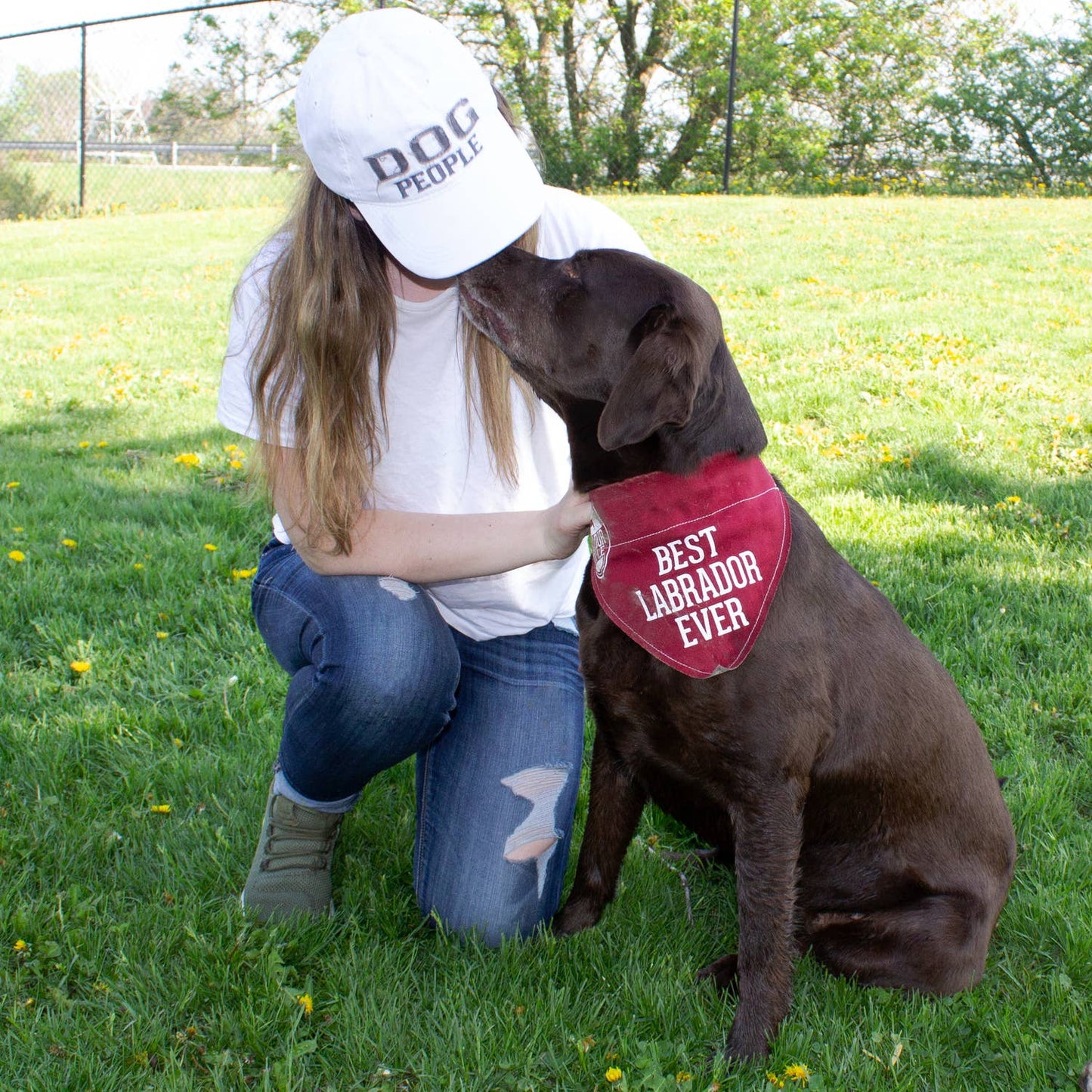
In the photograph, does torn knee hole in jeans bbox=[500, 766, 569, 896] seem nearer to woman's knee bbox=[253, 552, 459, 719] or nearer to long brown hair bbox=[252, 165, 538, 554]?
woman's knee bbox=[253, 552, 459, 719]

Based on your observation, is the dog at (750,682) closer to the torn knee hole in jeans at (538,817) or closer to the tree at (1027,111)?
the torn knee hole in jeans at (538,817)

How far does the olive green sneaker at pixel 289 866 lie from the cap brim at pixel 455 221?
127 cm

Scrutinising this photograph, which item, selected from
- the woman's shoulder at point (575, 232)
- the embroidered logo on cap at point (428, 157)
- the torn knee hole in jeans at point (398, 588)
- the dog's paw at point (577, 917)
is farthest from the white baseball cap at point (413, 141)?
the dog's paw at point (577, 917)

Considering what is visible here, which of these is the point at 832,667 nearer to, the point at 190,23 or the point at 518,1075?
the point at 518,1075

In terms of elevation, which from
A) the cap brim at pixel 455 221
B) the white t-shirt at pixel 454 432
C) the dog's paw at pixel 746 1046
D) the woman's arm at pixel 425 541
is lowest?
the dog's paw at pixel 746 1046

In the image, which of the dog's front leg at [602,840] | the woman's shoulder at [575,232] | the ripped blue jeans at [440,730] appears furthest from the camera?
the woman's shoulder at [575,232]

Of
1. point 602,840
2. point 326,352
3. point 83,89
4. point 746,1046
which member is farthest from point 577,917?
point 83,89

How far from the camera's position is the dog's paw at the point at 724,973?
2375 millimetres

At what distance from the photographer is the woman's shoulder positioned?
9.02 feet

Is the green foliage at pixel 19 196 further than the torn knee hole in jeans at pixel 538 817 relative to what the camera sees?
Yes

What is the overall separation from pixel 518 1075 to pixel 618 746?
2.24ft

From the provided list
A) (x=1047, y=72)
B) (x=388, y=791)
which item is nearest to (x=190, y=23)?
(x=1047, y=72)

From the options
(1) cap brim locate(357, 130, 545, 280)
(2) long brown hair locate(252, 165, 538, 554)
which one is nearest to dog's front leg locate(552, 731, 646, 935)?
(2) long brown hair locate(252, 165, 538, 554)

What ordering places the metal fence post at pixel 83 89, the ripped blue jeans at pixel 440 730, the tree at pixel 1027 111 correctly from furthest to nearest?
the tree at pixel 1027 111 → the metal fence post at pixel 83 89 → the ripped blue jeans at pixel 440 730
